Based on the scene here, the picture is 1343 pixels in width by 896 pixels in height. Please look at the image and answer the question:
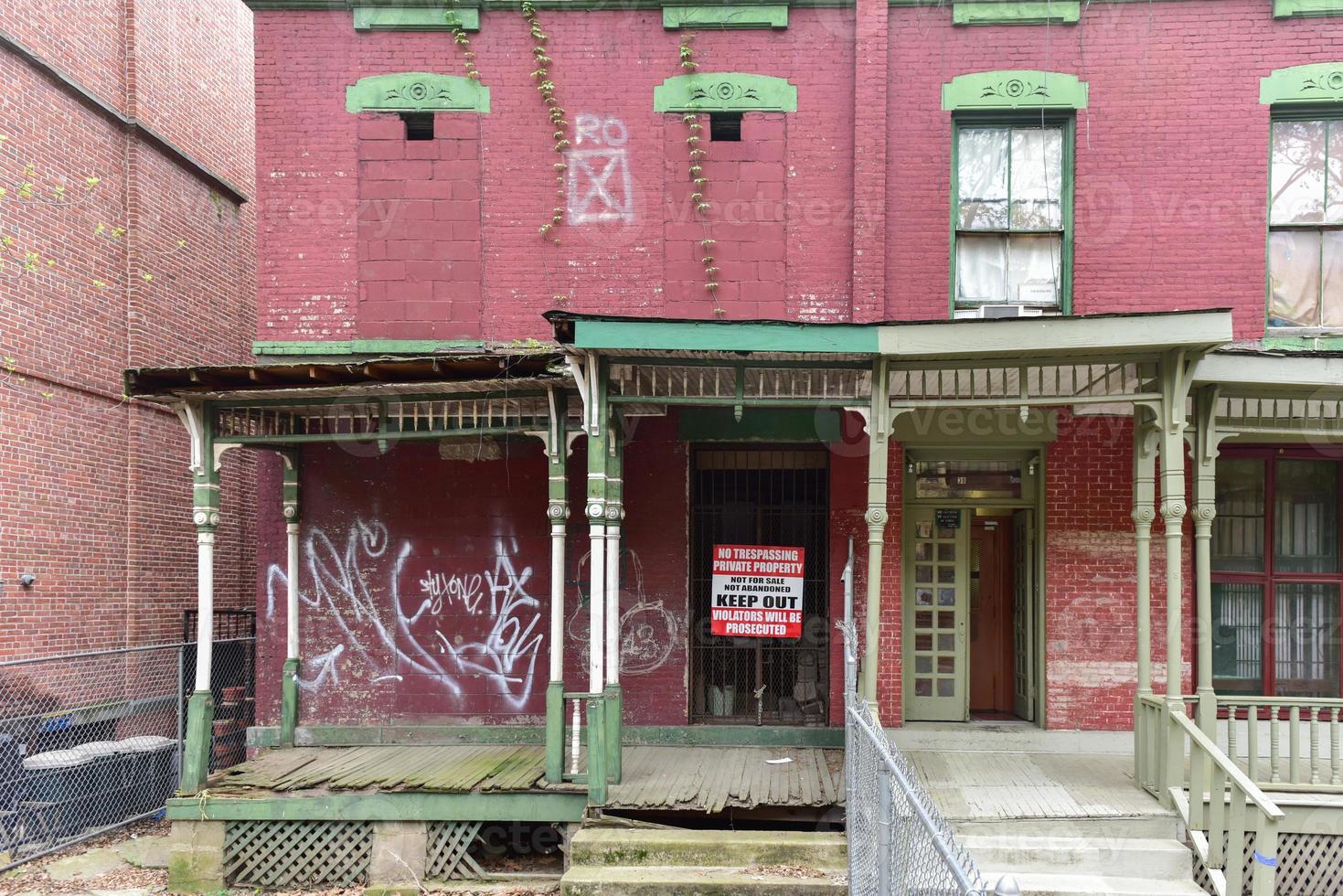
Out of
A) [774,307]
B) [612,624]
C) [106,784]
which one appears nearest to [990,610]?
[774,307]

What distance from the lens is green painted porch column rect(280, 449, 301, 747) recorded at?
A: 30.3 feet

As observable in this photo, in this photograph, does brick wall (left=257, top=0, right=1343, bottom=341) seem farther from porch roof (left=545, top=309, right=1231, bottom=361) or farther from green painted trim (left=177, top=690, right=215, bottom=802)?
green painted trim (left=177, top=690, right=215, bottom=802)

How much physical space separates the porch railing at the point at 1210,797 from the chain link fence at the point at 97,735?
9.09 meters

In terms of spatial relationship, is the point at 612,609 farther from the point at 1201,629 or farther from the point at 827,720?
the point at 1201,629

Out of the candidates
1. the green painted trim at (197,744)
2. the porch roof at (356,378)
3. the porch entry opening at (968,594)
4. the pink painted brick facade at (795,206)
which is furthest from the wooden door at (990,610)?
the green painted trim at (197,744)

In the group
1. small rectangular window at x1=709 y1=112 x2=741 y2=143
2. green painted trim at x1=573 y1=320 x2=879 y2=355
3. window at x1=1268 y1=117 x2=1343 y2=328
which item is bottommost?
→ green painted trim at x1=573 y1=320 x2=879 y2=355

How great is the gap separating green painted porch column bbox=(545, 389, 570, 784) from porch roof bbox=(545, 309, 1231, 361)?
1.08 m

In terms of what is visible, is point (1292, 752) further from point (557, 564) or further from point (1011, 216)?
point (557, 564)

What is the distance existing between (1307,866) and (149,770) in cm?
1075

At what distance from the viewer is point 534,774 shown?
7820 millimetres

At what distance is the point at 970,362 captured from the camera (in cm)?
727

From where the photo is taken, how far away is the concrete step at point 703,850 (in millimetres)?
6660

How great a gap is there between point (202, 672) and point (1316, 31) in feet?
40.9

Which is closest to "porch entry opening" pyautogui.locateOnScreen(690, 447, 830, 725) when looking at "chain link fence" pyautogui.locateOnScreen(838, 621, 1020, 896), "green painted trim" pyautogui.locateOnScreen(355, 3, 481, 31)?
"chain link fence" pyautogui.locateOnScreen(838, 621, 1020, 896)
